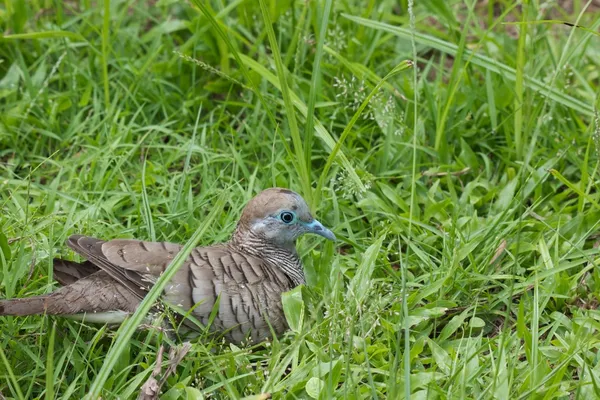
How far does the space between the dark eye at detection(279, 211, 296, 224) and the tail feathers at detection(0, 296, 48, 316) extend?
108 cm

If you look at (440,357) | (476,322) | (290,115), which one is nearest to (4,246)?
(290,115)

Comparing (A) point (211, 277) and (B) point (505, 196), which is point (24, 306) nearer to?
(A) point (211, 277)

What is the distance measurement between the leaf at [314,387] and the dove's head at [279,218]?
2.79ft

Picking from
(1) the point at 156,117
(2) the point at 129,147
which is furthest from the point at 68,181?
(1) the point at 156,117

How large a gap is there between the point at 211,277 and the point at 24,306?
76 centimetres

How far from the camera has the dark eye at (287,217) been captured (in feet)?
13.9

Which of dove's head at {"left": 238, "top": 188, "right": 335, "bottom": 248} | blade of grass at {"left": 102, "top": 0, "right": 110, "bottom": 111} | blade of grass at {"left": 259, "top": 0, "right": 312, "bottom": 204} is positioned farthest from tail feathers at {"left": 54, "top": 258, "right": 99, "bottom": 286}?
blade of grass at {"left": 102, "top": 0, "right": 110, "bottom": 111}

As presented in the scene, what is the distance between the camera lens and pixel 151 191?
16.2 feet

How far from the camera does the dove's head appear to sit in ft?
13.9

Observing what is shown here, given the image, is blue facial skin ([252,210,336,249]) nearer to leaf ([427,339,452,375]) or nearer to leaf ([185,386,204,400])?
leaf ([427,339,452,375])

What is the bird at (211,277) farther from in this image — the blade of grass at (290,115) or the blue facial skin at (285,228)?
the blade of grass at (290,115)

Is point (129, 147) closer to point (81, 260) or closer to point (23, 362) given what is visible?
point (81, 260)

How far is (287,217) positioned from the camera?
4.25 metres

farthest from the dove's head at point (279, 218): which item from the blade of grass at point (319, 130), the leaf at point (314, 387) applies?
the leaf at point (314, 387)
